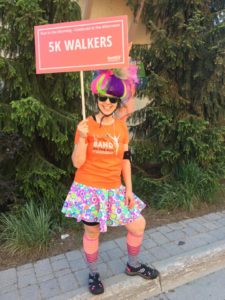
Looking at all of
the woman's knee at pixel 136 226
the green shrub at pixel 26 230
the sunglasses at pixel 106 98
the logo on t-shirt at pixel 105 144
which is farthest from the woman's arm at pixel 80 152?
the green shrub at pixel 26 230

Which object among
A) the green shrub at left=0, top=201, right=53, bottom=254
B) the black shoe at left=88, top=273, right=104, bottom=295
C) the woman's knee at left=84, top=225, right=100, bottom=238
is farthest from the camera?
the green shrub at left=0, top=201, right=53, bottom=254

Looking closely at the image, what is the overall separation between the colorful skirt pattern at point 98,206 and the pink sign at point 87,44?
93 cm

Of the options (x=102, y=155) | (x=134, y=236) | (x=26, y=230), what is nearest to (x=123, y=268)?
(x=134, y=236)

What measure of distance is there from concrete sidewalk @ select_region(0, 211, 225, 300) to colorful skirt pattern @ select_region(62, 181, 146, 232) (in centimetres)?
70

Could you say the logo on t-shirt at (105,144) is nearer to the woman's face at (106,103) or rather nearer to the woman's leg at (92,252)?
the woman's face at (106,103)

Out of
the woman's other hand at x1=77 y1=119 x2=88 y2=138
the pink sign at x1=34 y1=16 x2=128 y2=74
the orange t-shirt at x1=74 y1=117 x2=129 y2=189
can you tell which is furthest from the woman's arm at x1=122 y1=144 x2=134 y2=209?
the pink sign at x1=34 y1=16 x2=128 y2=74

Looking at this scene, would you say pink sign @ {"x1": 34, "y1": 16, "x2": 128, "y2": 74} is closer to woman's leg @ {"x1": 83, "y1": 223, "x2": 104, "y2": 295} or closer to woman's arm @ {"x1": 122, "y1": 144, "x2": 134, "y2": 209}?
woman's arm @ {"x1": 122, "y1": 144, "x2": 134, "y2": 209}

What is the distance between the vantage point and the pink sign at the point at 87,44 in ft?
7.84

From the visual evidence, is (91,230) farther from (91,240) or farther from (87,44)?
(87,44)

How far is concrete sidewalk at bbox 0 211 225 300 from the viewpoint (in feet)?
9.16

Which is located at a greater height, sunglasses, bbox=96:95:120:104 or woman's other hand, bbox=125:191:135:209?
sunglasses, bbox=96:95:120:104

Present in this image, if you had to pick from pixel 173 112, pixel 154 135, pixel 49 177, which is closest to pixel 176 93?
pixel 173 112

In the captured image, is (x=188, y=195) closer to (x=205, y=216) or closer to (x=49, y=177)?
(x=205, y=216)

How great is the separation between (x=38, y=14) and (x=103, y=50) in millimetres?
1313
